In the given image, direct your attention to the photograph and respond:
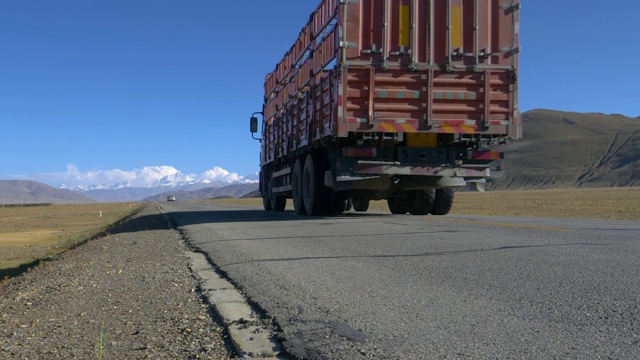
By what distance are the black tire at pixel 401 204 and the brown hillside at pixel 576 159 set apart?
11401 cm

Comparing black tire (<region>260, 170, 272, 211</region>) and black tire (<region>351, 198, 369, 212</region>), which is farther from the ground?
black tire (<region>260, 170, 272, 211</region>)

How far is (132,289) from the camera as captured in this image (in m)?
6.06

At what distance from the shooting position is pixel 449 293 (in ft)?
17.0

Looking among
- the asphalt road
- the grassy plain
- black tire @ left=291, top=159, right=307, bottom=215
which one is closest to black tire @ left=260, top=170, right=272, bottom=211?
black tire @ left=291, top=159, right=307, bottom=215

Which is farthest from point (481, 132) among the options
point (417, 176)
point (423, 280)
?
point (423, 280)

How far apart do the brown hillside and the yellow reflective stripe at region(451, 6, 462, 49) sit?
388ft

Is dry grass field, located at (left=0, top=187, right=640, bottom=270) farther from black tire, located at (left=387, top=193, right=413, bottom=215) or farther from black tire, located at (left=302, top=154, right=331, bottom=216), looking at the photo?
black tire, located at (left=302, top=154, right=331, bottom=216)

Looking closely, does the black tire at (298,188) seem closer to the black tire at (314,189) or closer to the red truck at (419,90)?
the black tire at (314,189)

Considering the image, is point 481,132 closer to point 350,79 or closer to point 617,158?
point 350,79

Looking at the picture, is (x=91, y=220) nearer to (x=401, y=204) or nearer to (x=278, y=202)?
(x=278, y=202)

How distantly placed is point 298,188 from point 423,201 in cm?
331

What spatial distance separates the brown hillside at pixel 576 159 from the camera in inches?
5433

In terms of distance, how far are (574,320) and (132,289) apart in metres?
4.00

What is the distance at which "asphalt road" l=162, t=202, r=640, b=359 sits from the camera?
3713mm
